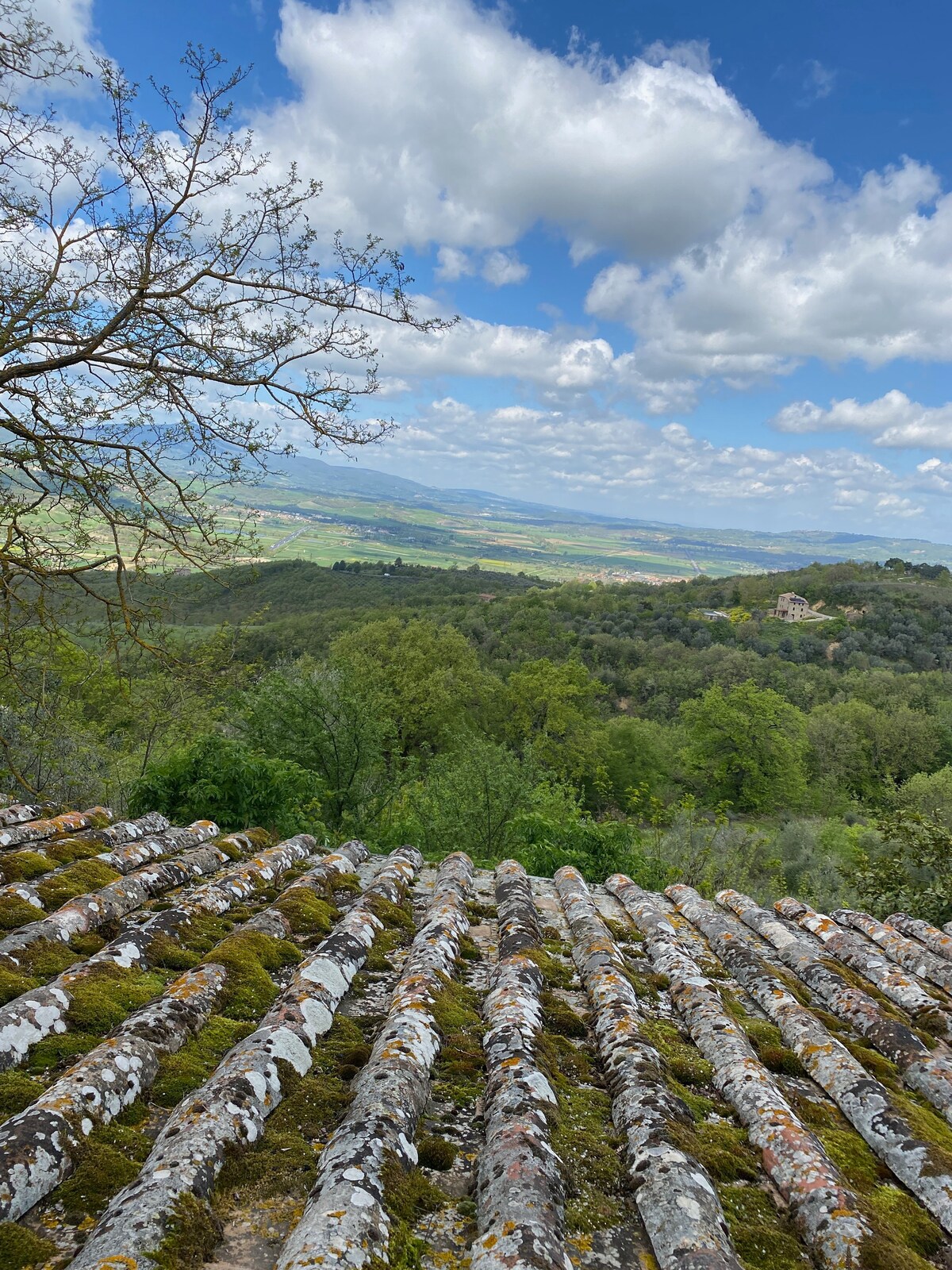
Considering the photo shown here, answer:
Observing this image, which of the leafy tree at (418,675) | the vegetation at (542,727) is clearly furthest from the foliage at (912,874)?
the leafy tree at (418,675)

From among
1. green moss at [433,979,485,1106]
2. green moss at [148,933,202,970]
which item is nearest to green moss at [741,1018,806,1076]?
green moss at [433,979,485,1106]

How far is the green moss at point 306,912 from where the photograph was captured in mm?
4434

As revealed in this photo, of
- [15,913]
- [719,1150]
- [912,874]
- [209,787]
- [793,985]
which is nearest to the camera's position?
[719,1150]

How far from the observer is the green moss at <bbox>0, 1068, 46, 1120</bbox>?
96.0 inches

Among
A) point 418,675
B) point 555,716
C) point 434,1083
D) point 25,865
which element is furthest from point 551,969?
point 555,716

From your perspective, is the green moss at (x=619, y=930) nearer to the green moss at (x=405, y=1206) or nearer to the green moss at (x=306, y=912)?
the green moss at (x=306, y=912)

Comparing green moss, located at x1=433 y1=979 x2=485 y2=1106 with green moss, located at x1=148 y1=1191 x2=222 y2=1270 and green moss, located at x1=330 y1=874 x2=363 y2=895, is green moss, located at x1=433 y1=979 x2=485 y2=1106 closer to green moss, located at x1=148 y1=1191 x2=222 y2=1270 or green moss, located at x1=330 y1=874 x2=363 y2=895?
green moss, located at x1=148 y1=1191 x2=222 y2=1270

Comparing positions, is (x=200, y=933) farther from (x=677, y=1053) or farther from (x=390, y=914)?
(x=677, y=1053)

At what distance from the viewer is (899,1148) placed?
289 cm

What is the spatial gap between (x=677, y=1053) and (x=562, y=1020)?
61 cm

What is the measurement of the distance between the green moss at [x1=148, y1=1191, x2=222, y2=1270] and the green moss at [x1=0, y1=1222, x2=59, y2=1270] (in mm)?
326

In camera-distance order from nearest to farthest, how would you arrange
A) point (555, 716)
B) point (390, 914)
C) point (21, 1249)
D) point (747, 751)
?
point (21, 1249), point (390, 914), point (555, 716), point (747, 751)

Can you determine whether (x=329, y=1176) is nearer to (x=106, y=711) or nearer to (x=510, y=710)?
(x=106, y=711)

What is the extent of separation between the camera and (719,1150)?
2666mm
